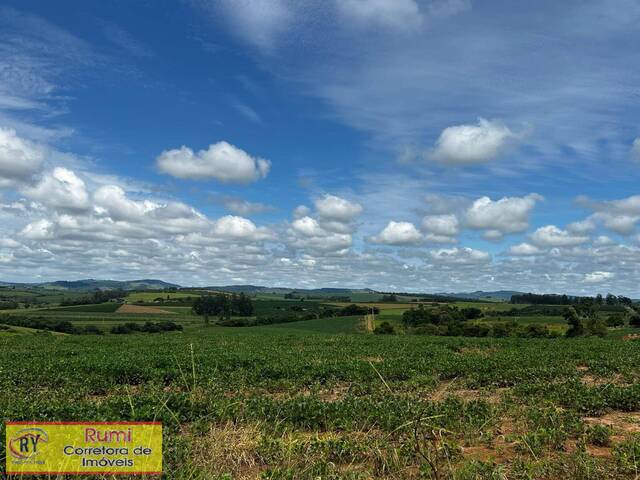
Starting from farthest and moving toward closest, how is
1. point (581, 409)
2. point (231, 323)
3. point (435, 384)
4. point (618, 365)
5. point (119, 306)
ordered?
point (119, 306) < point (231, 323) < point (618, 365) < point (435, 384) < point (581, 409)

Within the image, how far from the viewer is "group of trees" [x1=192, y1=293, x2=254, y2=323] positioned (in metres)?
118

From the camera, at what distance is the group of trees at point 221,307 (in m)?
118

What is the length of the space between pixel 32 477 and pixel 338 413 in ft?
18.6

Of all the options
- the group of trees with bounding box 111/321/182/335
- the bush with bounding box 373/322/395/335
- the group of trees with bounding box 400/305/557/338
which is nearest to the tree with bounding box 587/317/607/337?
the group of trees with bounding box 400/305/557/338

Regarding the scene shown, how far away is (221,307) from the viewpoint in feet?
396

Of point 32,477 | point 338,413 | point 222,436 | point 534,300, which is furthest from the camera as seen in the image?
point 534,300

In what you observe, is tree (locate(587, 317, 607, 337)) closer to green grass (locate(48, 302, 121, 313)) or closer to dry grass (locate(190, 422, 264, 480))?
dry grass (locate(190, 422, 264, 480))

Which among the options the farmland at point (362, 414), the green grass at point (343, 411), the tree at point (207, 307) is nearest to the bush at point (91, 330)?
the tree at point (207, 307)

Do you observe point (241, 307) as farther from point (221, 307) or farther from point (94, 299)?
point (94, 299)

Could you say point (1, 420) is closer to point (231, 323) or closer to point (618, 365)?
point (618, 365)

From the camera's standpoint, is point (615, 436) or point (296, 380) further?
point (296, 380)

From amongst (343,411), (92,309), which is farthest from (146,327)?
(343,411)

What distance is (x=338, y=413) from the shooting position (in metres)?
9.55

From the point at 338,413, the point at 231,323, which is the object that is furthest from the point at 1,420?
the point at 231,323
